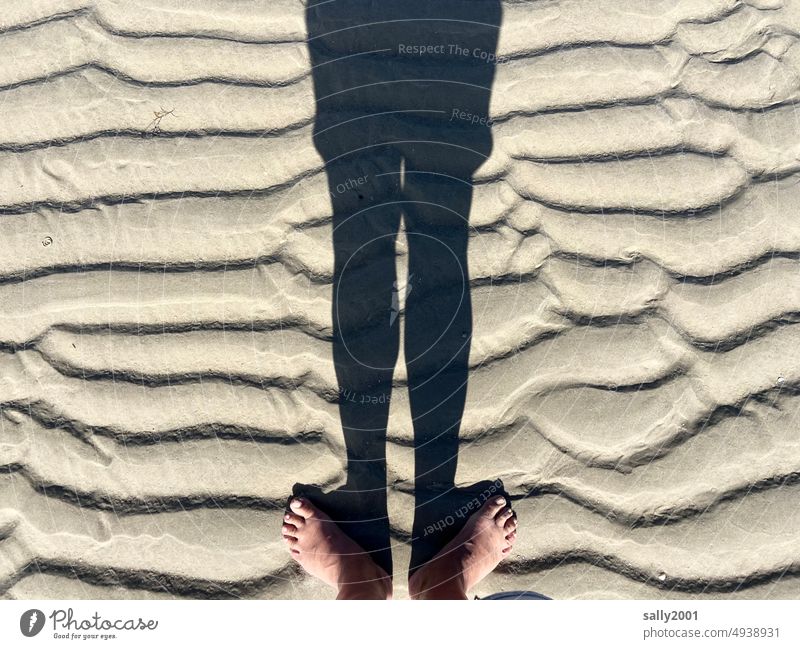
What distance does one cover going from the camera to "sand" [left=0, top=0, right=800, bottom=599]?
2.36m

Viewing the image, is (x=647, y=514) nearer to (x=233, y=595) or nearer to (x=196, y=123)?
(x=233, y=595)

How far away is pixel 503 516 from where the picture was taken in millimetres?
2344

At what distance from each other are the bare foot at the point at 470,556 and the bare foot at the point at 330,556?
18cm

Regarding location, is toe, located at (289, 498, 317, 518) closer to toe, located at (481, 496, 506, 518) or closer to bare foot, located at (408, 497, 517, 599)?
bare foot, located at (408, 497, 517, 599)

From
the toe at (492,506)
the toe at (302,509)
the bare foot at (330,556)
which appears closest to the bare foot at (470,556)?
the toe at (492,506)

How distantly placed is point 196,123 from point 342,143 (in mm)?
689

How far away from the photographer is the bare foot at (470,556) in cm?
231

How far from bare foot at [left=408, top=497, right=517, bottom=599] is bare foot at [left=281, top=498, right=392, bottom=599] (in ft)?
0.58

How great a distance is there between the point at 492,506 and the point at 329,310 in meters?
1.14
